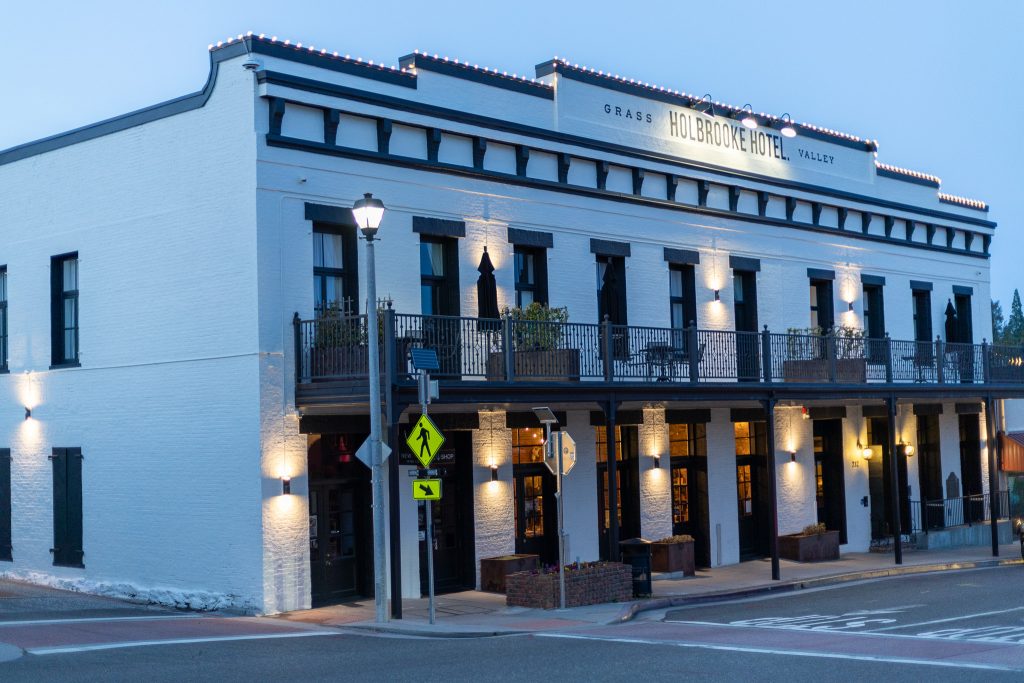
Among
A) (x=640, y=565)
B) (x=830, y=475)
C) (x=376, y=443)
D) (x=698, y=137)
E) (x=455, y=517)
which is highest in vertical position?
(x=698, y=137)

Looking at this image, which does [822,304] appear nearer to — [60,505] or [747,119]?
[747,119]

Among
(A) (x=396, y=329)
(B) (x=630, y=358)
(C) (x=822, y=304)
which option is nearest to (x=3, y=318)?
(A) (x=396, y=329)

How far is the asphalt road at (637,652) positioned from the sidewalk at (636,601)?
0.54m

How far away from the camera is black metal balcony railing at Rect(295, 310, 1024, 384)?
63.1ft

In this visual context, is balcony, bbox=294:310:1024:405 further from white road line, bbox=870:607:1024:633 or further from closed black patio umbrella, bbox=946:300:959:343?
white road line, bbox=870:607:1024:633

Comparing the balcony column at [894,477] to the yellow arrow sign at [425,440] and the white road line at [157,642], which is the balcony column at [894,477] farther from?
the white road line at [157,642]

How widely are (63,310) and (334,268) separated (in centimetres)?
556

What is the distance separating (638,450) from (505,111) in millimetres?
7140

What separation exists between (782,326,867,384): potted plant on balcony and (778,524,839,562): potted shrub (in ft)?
11.8

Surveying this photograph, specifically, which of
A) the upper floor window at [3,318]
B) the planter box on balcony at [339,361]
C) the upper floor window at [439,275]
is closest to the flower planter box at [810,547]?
the upper floor window at [439,275]

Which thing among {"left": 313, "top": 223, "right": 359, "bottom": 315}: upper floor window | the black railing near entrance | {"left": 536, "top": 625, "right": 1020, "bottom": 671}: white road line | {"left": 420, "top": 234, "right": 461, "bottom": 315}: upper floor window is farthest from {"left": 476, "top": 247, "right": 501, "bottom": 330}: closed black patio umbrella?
the black railing near entrance

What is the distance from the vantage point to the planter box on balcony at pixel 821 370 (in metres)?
25.5

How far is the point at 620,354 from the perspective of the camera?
23.5 metres

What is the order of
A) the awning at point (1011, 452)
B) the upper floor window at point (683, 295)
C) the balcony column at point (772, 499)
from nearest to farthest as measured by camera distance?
the balcony column at point (772, 499)
the upper floor window at point (683, 295)
the awning at point (1011, 452)
